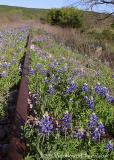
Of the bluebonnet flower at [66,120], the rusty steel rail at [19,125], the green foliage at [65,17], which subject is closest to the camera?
the rusty steel rail at [19,125]

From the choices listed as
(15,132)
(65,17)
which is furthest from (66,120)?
(65,17)

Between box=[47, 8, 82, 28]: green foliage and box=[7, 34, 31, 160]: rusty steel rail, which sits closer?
box=[7, 34, 31, 160]: rusty steel rail

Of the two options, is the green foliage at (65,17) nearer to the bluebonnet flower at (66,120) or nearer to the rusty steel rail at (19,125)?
the rusty steel rail at (19,125)

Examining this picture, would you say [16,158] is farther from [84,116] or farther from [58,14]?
[58,14]

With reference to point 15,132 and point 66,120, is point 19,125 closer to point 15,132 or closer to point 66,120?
point 15,132

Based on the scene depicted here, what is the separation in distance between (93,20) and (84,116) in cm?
2737

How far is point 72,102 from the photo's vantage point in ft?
18.7

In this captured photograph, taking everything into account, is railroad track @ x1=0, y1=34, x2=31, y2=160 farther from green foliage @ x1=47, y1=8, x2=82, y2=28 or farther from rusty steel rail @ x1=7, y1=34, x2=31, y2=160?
green foliage @ x1=47, y1=8, x2=82, y2=28

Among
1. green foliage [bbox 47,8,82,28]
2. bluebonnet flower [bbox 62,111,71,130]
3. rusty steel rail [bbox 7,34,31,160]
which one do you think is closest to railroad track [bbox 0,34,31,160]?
rusty steel rail [bbox 7,34,31,160]

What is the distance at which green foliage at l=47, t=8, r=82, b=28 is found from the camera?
39.7 meters

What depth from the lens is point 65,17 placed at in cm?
4112

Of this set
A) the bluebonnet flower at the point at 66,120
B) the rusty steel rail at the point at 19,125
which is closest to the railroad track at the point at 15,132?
the rusty steel rail at the point at 19,125

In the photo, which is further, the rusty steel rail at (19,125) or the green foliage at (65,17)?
the green foliage at (65,17)

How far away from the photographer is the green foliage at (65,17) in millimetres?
39728
